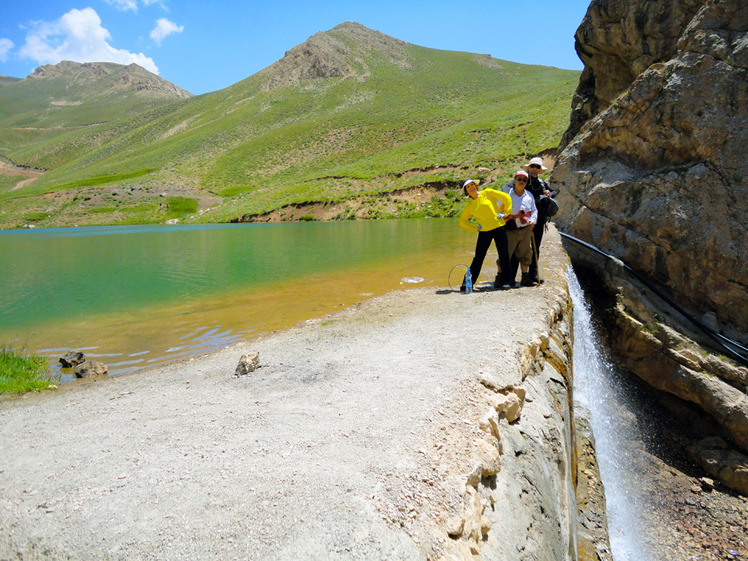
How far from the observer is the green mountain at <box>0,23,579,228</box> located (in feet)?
183

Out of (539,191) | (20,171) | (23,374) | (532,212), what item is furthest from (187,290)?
(20,171)

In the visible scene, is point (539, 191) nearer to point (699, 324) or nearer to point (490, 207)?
point (490, 207)

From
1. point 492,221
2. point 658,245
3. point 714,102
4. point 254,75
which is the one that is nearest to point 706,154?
Result: point 714,102

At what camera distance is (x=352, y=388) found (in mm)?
4719

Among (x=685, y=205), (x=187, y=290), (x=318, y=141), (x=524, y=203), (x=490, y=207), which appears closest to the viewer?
(x=490, y=207)

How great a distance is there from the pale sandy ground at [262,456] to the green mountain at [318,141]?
4154 cm

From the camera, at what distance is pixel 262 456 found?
3.37 metres

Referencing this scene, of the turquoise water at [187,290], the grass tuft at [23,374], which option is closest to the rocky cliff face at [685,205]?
the turquoise water at [187,290]

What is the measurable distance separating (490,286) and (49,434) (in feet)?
29.5

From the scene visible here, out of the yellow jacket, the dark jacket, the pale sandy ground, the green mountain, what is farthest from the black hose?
the green mountain

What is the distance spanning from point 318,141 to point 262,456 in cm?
9635

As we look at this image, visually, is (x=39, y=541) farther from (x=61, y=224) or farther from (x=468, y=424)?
(x=61, y=224)

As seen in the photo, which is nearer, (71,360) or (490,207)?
(71,360)

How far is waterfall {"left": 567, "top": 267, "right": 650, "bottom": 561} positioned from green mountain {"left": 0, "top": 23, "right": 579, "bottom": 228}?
36.6 meters
